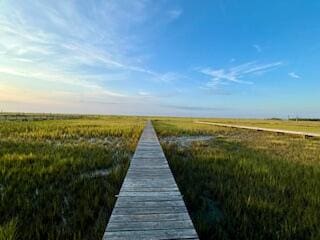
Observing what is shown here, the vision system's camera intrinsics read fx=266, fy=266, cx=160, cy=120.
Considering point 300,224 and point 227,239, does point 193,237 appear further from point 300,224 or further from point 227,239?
point 300,224

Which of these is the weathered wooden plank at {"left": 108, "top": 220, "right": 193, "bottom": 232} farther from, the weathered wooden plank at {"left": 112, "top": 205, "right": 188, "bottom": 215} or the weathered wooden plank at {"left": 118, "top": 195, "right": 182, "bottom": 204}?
the weathered wooden plank at {"left": 118, "top": 195, "right": 182, "bottom": 204}

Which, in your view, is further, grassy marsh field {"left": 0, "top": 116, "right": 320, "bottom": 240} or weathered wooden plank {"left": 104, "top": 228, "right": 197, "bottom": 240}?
grassy marsh field {"left": 0, "top": 116, "right": 320, "bottom": 240}

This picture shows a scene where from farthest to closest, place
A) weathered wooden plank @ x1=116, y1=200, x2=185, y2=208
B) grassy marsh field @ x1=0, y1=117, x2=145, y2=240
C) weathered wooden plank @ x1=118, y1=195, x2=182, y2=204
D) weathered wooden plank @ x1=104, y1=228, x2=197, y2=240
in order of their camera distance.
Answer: weathered wooden plank @ x1=118, y1=195, x2=182, y2=204 < weathered wooden plank @ x1=116, y1=200, x2=185, y2=208 < grassy marsh field @ x1=0, y1=117, x2=145, y2=240 < weathered wooden plank @ x1=104, y1=228, x2=197, y2=240

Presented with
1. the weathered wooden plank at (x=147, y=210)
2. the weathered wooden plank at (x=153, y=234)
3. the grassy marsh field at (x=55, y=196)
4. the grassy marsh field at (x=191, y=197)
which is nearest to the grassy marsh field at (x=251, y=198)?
the grassy marsh field at (x=191, y=197)

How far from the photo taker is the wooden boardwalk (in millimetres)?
2387

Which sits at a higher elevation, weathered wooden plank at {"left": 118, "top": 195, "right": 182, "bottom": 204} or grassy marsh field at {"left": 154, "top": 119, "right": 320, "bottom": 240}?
weathered wooden plank at {"left": 118, "top": 195, "right": 182, "bottom": 204}

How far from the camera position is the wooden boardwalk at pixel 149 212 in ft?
7.83

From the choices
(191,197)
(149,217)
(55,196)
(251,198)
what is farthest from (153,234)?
(55,196)

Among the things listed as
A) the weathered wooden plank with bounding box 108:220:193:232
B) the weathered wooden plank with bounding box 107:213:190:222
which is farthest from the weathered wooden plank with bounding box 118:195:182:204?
the weathered wooden plank with bounding box 108:220:193:232

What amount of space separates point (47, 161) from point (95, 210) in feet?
10.6

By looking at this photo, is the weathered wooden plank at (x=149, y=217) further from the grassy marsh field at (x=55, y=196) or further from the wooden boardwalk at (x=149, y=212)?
the grassy marsh field at (x=55, y=196)

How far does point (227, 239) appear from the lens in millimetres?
2744

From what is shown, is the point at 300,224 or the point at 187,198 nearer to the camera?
the point at 300,224

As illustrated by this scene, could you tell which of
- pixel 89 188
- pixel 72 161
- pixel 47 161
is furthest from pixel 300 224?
pixel 47 161
